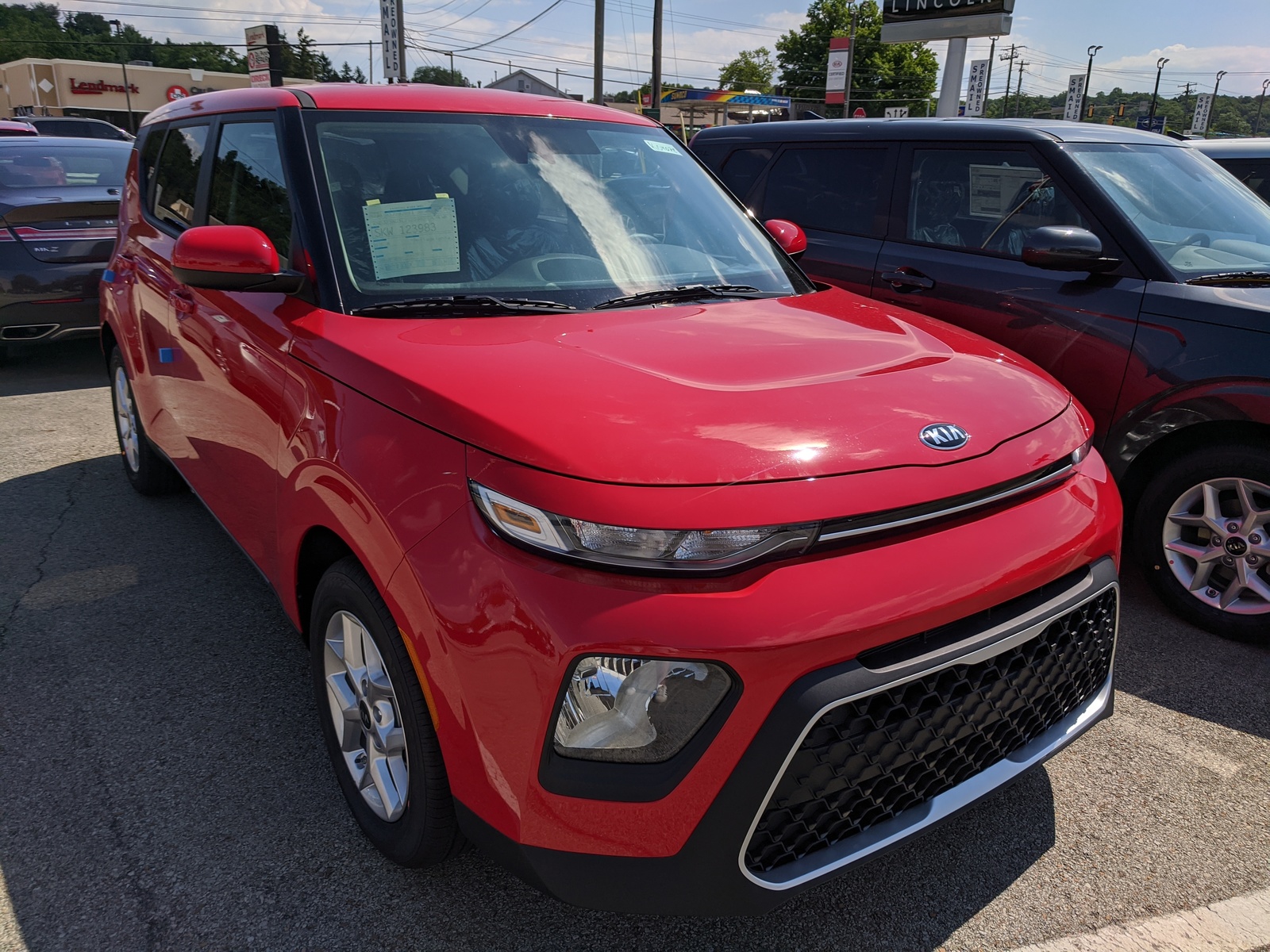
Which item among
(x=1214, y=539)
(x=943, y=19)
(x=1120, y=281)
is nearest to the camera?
(x=1214, y=539)

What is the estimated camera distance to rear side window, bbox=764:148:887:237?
487cm

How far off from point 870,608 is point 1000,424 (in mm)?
681

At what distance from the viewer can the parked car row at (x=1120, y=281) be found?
346cm

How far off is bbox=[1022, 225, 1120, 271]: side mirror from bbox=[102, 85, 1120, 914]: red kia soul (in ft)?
4.30

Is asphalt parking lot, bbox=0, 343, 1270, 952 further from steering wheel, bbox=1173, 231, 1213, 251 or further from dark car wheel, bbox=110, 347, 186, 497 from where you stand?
steering wheel, bbox=1173, 231, 1213, 251

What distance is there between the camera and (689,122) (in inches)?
2557

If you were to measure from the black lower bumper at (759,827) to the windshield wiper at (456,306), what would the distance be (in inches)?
48.8

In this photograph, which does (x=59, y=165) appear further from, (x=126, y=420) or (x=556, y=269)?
(x=556, y=269)

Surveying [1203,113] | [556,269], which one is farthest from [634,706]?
[1203,113]

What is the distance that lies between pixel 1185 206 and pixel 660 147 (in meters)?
2.47

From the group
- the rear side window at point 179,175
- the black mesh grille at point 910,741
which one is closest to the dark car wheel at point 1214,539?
the black mesh grille at point 910,741

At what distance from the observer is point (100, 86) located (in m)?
64.1

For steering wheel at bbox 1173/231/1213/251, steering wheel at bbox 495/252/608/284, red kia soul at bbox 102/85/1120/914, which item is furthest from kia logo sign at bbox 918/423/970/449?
steering wheel at bbox 1173/231/1213/251

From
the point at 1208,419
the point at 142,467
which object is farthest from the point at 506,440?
the point at 142,467
